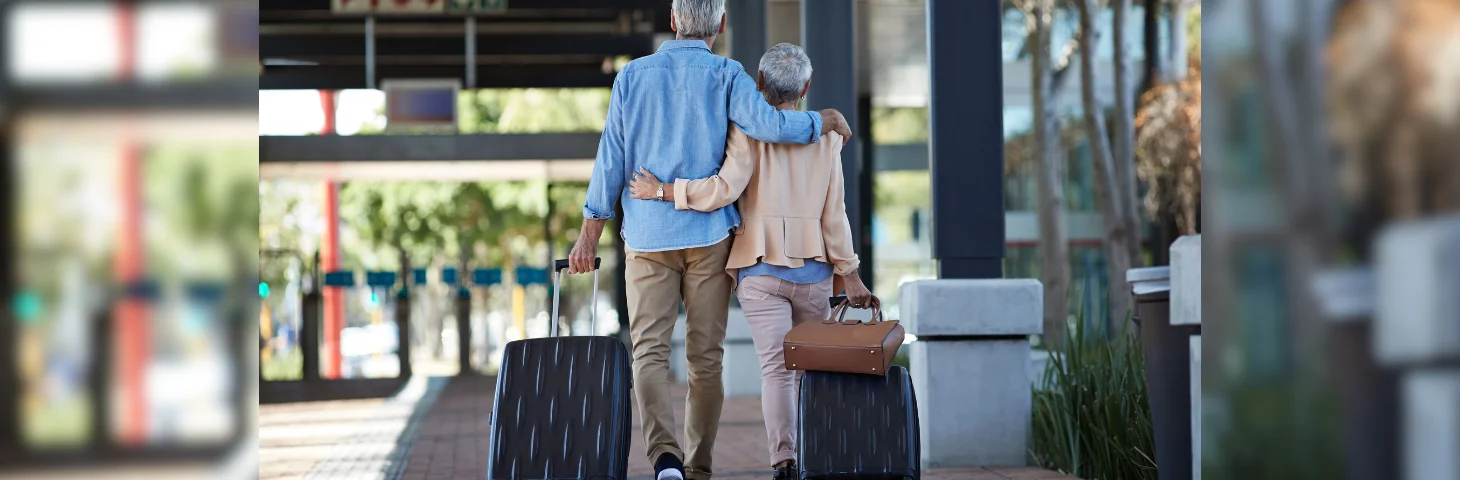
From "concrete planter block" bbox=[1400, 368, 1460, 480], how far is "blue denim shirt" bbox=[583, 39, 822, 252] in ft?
9.68

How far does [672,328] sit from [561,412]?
1.69ft

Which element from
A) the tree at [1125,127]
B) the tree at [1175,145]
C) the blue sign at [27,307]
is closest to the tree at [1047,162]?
the tree at [1125,127]

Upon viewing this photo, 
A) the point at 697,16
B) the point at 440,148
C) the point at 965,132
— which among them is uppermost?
the point at 440,148

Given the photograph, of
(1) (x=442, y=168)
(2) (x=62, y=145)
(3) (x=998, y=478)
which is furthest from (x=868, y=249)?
(2) (x=62, y=145)

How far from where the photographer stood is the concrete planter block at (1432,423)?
1.83 m

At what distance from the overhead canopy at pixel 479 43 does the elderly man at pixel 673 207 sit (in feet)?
44.0

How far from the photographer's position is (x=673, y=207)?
4.69 m

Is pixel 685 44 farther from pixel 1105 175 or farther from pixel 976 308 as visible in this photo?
pixel 1105 175

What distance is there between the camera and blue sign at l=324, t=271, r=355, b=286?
756 inches

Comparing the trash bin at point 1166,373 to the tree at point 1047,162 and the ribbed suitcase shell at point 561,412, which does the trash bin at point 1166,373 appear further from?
the tree at point 1047,162

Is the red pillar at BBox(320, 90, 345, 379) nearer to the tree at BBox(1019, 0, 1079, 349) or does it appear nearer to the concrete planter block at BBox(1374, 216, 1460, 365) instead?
the tree at BBox(1019, 0, 1079, 349)

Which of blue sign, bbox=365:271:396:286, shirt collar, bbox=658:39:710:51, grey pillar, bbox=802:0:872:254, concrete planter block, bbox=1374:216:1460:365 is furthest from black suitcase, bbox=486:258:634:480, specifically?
blue sign, bbox=365:271:396:286

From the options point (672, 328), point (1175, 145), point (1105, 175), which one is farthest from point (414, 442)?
point (1175, 145)

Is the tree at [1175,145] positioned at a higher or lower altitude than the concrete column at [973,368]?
higher
